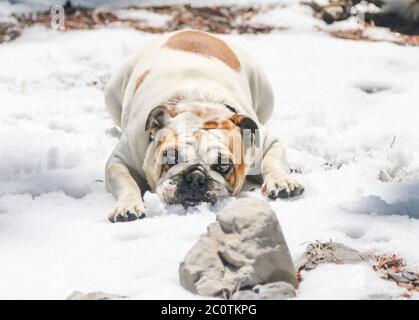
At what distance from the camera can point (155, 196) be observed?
5047mm

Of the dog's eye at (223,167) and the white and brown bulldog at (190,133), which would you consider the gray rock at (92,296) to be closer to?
the white and brown bulldog at (190,133)

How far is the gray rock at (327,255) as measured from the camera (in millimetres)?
3784

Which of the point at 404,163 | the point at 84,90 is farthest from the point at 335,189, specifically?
the point at 84,90

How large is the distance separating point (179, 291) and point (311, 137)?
3.26 meters

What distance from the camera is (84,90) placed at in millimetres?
7832

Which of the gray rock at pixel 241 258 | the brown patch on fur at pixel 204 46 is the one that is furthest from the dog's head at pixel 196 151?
the gray rock at pixel 241 258

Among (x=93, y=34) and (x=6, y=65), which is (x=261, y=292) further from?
(x=93, y=34)

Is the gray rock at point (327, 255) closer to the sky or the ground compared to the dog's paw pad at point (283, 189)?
closer to the sky

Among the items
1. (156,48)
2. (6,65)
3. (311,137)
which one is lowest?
(6,65)

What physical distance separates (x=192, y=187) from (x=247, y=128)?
635mm

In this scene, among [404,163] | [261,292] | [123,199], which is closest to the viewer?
[261,292]

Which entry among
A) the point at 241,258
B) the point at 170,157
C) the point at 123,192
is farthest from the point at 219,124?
the point at 241,258

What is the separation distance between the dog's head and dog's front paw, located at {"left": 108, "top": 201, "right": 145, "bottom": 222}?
199mm

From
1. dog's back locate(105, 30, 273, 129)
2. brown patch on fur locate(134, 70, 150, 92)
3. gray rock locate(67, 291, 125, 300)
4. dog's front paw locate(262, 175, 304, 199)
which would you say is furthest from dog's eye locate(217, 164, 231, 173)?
gray rock locate(67, 291, 125, 300)
